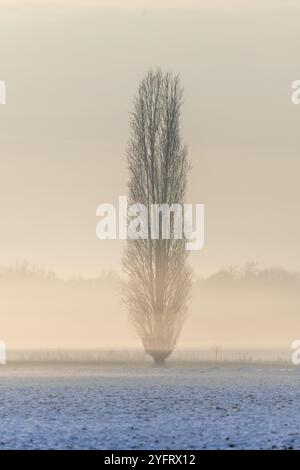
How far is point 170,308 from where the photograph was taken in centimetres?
3419

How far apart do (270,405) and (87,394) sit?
4.35 metres

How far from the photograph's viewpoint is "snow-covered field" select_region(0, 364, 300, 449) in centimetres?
1516

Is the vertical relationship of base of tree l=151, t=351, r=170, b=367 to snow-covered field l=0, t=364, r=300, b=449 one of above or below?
above

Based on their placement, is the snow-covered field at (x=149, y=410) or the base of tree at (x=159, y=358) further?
the base of tree at (x=159, y=358)

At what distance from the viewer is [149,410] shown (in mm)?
19500

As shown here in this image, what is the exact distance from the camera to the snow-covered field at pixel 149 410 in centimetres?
1516

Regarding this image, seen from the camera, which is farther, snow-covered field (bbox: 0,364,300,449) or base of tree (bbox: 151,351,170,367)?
base of tree (bbox: 151,351,170,367)

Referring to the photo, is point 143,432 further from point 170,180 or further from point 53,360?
point 53,360

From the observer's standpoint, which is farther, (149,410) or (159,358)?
(159,358)

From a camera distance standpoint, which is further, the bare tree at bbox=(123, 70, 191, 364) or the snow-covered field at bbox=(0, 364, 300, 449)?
the bare tree at bbox=(123, 70, 191, 364)

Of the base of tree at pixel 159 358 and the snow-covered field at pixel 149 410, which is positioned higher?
the base of tree at pixel 159 358
